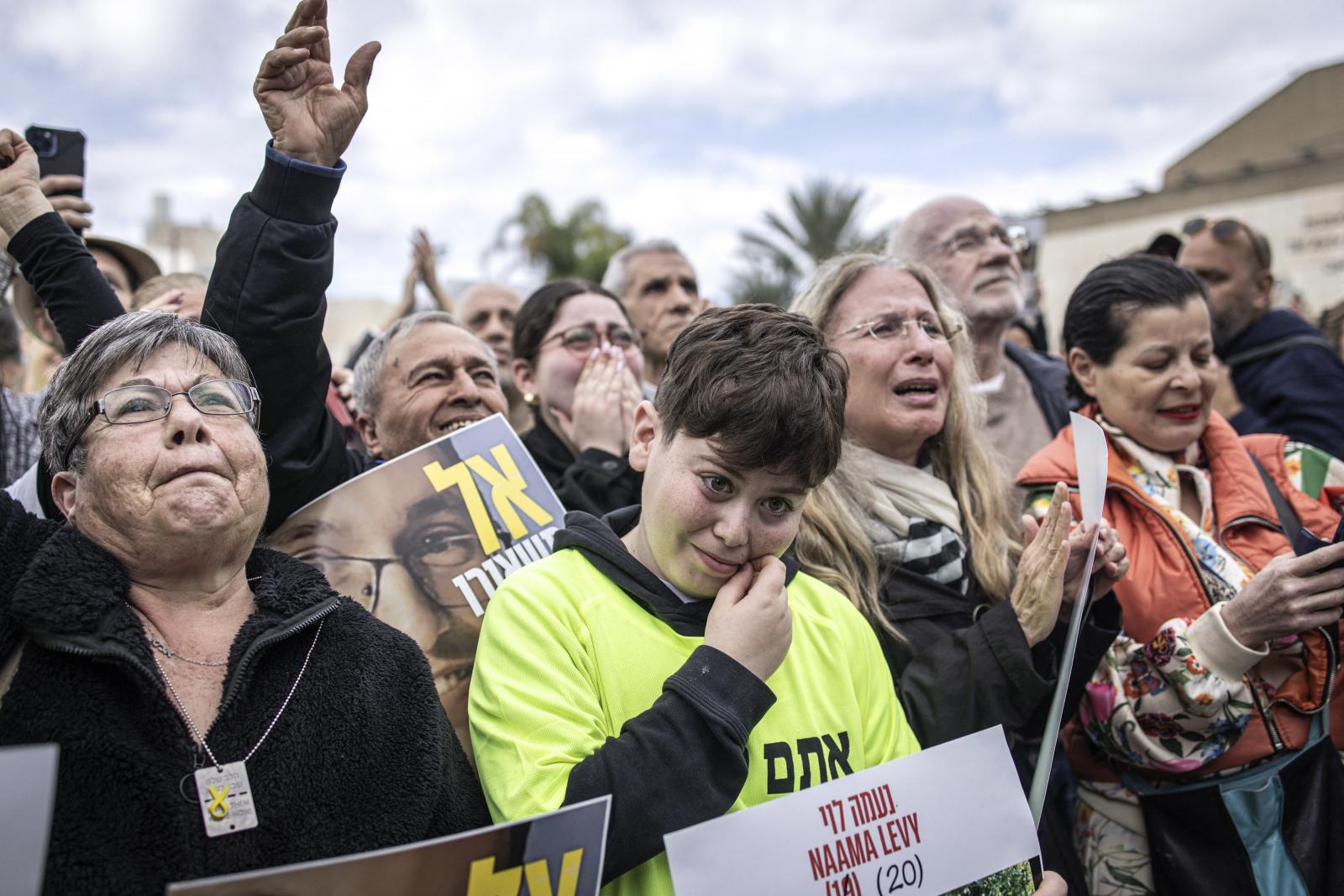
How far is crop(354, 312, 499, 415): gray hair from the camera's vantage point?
3.02 m

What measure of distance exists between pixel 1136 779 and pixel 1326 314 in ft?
15.6

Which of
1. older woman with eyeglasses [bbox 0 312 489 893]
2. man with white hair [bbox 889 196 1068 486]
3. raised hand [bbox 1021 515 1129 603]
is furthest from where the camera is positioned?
man with white hair [bbox 889 196 1068 486]

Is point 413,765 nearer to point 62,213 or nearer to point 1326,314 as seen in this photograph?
point 62,213

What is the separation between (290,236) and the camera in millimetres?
2055

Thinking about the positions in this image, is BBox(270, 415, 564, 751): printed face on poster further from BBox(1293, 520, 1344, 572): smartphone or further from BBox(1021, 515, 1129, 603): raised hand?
BBox(1293, 520, 1344, 572): smartphone

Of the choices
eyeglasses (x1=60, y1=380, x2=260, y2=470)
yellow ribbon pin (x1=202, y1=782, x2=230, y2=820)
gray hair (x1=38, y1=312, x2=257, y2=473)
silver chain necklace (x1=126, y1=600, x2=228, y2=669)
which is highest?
gray hair (x1=38, y1=312, x2=257, y2=473)

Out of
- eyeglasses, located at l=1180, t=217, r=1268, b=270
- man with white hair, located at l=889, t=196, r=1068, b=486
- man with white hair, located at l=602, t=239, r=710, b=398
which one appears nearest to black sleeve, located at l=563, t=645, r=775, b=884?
man with white hair, located at l=889, t=196, r=1068, b=486

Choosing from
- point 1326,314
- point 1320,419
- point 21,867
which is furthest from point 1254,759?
point 1326,314

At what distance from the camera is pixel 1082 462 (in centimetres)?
218

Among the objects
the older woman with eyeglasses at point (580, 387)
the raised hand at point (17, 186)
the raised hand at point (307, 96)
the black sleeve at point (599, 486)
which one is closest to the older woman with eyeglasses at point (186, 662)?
the raised hand at point (307, 96)

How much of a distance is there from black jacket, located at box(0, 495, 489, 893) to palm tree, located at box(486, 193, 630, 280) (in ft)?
82.0

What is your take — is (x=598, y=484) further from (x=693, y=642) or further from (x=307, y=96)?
(x=307, y=96)

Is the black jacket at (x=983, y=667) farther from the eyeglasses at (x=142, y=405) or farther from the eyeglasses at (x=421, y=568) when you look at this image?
the eyeglasses at (x=142, y=405)

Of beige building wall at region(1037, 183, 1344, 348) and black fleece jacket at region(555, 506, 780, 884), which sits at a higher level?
beige building wall at region(1037, 183, 1344, 348)
